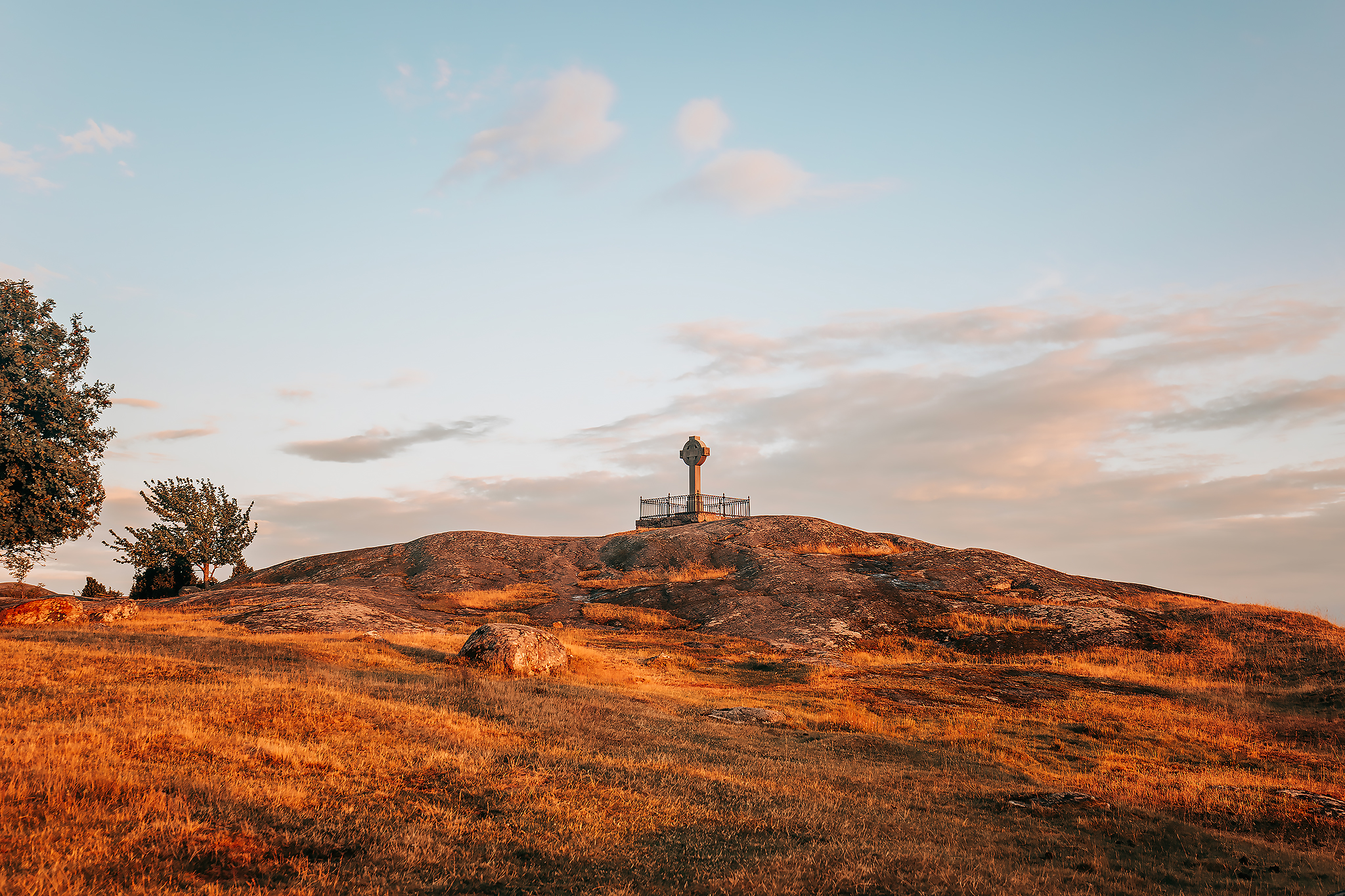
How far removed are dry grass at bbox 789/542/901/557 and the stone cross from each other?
15.7 m

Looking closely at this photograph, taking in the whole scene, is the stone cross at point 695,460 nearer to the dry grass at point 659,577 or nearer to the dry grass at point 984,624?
the dry grass at point 659,577

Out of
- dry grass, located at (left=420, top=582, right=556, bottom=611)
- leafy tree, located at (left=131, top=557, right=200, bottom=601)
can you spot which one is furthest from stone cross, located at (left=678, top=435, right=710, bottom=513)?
leafy tree, located at (left=131, top=557, right=200, bottom=601)

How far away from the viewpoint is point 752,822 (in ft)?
40.2

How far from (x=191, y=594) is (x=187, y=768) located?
46377 millimetres

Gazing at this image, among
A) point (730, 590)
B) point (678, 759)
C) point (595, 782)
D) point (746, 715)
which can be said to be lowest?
point (746, 715)

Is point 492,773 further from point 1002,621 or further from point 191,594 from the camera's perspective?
point 191,594

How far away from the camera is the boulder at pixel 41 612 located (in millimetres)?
30016

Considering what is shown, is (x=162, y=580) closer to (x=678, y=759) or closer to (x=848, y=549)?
(x=848, y=549)

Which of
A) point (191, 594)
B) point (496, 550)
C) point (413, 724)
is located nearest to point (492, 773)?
point (413, 724)

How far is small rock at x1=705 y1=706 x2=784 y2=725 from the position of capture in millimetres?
22391

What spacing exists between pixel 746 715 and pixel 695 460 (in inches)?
2045

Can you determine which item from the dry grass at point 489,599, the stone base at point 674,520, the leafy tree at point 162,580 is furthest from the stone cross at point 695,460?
the leafy tree at point 162,580

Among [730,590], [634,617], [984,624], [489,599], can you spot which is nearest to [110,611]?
[489,599]

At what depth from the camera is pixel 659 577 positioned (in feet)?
188
